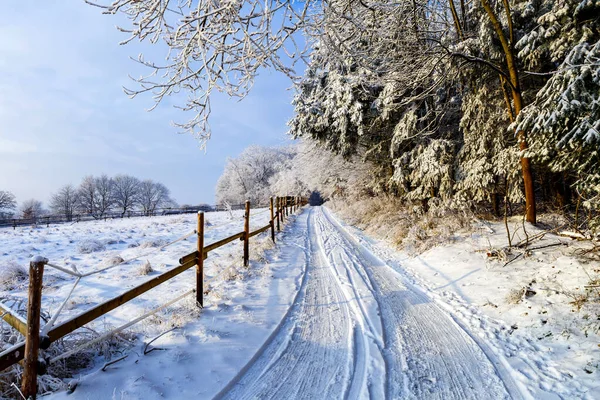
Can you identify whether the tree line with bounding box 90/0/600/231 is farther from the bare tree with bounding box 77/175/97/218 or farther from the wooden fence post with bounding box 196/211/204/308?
the bare tree with bounding box 77/175/97/218

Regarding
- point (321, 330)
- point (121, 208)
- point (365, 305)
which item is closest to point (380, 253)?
point (365, 305)

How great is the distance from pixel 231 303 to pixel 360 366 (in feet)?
6.90

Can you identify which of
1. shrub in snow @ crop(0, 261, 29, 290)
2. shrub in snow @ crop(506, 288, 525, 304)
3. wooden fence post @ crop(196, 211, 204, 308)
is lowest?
shrub in snow @ crop(0, 261, 29, 290)

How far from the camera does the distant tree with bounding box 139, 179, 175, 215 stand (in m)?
69.0

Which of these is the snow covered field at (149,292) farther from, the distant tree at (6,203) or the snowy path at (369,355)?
the distant tree at (6,203)

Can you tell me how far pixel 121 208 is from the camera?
2371 inches

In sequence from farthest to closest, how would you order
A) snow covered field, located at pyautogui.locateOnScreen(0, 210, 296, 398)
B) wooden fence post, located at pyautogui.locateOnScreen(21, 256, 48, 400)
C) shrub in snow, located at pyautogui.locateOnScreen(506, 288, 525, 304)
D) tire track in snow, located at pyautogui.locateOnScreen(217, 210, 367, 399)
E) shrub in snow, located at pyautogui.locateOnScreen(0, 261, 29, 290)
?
shrub in snow, located at pyautogui.locateOnScreen(0, 261, 29, 290) → shrub in snow, located at pyautogui.locateOnScreen(506, 288, 525, 304) → snow covered field, located at pyautogui.locateOnScreen(0, 210, 296, 398) → tire track in snow, located at pyautogui.locateOnScreen(217, 210, 367, 399) → wooden fence post, located at pyautogui.locateOnScreen(21, 256, 48, 400)

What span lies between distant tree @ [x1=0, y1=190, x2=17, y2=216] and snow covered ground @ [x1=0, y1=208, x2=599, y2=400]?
194ft

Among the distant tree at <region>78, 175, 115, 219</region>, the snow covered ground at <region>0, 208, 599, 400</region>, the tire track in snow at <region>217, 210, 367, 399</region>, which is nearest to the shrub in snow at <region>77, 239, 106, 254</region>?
the snow covered ground at <region>0, 208, 599, 400</region>

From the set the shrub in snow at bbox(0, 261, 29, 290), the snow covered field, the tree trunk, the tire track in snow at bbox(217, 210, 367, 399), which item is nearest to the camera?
the tire track in snow at bbox(217, 210, 367, 399)

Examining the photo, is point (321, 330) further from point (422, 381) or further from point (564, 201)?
point (564, 201)

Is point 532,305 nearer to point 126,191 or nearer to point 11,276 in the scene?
point 11,276

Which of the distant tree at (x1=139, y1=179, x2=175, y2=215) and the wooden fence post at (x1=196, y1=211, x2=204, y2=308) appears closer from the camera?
the wooden fence post at (x1=196, y1=211, x2=204, y2=308)

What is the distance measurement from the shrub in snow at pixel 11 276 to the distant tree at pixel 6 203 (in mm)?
56901
